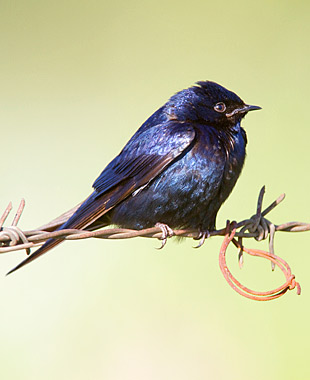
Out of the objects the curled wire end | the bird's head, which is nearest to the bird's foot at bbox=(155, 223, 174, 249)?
the curled wire end

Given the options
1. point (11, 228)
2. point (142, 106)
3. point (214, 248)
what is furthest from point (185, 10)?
point (11, 228)

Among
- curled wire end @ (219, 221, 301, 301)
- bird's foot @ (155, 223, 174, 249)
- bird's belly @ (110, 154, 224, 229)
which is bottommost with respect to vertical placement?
curled wire end @ (219, 221, 301, 301)

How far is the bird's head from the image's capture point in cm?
319

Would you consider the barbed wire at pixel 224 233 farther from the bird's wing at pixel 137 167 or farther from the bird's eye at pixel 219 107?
the bird's eye at pixel 219 107

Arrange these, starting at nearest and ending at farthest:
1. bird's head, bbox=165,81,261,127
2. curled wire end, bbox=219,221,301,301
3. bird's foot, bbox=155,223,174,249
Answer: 1. curled wire end, bbox=219,221,301,301
2. bird's foot, bbox=155,223,174,249
3. bird's head, bbox=165,81,261,127

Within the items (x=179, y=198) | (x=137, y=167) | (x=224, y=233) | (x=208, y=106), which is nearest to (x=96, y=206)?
(x=137, y=167)

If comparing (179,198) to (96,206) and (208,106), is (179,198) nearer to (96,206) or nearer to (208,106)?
(96,206)

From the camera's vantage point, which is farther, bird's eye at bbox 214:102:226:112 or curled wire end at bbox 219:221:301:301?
bird's eye at bbox 214:102:226:112

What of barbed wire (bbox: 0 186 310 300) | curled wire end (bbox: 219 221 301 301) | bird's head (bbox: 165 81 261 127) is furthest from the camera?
bird's head (bbox: 165 81 261 127)

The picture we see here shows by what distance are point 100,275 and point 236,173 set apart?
1398 mm

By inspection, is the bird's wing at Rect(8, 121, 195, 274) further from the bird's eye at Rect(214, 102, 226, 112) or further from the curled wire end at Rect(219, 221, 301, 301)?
the curled wire end at Rect(219, 221, 301, 301)

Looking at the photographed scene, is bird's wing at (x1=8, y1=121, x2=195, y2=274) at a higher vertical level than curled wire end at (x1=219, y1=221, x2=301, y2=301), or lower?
higher

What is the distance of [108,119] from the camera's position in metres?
4.63

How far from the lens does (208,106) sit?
3.22 metres
